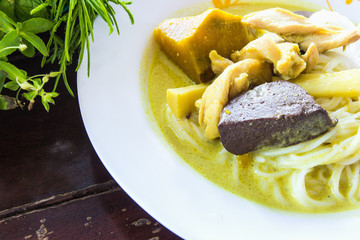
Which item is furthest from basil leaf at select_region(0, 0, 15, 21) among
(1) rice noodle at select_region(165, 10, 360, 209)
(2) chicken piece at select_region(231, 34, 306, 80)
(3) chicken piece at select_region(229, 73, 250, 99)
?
(2) chicken piece at select_region(231, 34, 306, 80)

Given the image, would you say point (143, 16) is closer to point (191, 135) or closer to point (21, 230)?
point (191, 135)

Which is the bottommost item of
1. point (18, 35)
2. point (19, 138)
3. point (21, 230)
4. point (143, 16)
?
point (21, 230)

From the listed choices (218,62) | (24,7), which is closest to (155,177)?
(218,62)

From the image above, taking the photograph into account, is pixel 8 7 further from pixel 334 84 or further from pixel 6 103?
pixel 334 84

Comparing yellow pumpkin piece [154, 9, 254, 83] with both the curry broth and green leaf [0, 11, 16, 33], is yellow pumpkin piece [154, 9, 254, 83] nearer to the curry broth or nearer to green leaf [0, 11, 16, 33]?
the curry broth

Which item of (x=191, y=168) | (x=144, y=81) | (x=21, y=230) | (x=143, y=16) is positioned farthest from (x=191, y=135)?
(x=21, y=230)
